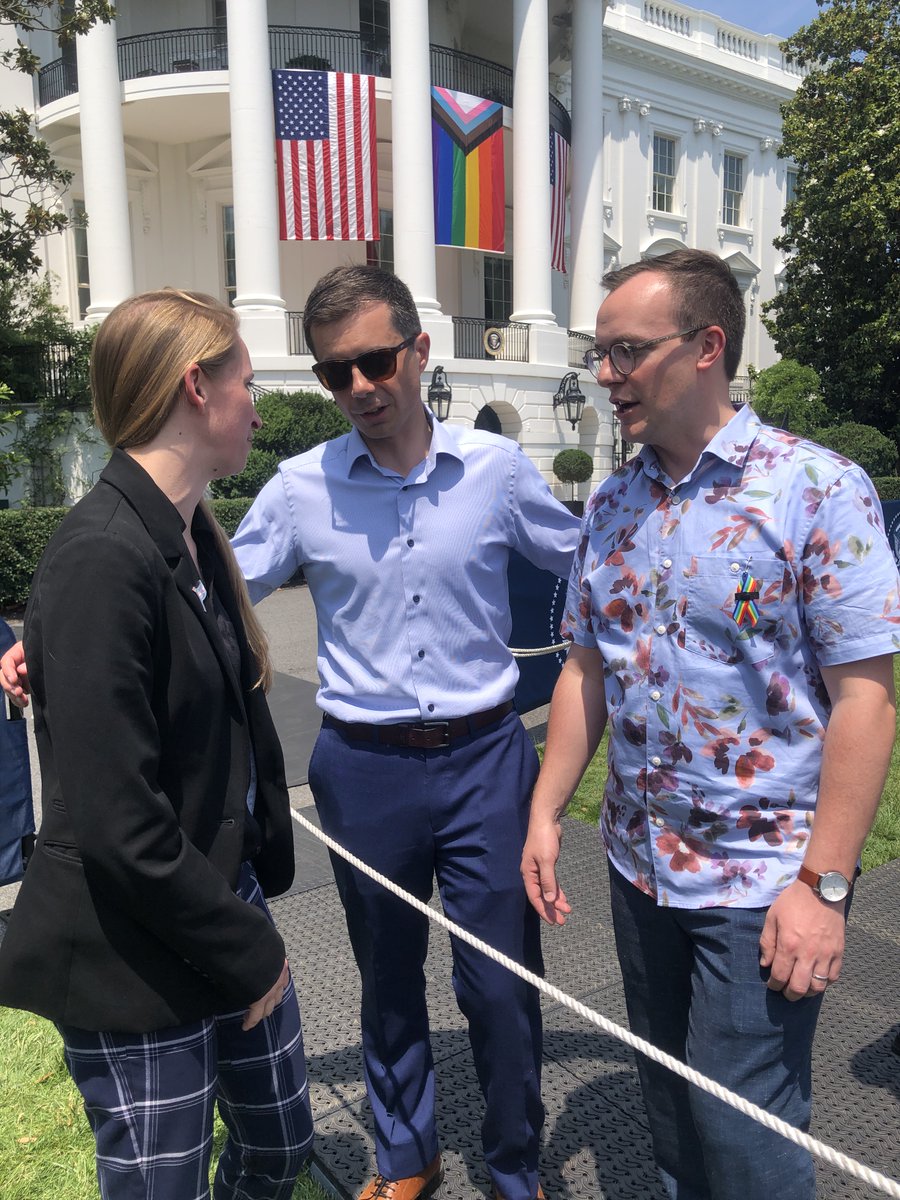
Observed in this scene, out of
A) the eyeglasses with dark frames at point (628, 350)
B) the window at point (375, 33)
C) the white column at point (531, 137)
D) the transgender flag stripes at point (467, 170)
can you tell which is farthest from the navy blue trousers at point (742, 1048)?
the window at point (375, 33)

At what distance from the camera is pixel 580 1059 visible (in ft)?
10.2

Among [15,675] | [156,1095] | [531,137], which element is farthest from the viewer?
[531,137]

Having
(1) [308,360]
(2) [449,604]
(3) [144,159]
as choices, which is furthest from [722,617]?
(3) [144,159]

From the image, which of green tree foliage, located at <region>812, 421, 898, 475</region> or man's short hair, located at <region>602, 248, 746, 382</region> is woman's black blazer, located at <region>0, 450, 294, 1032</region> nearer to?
man's short hair, located at <region>602, 248, 746, 382</region>

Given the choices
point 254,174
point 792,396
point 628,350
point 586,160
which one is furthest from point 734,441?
point 586,160

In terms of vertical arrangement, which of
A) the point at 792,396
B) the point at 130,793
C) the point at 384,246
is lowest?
the point at 130,793

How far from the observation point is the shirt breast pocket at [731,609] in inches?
68.3

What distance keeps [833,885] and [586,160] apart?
25.2 meters

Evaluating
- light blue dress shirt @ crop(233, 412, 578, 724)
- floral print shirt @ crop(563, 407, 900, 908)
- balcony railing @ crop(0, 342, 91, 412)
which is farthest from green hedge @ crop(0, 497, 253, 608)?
floral print shirt @ crop(563, 407, 900, 908)

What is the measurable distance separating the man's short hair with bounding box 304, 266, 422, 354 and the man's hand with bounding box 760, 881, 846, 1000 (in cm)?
157

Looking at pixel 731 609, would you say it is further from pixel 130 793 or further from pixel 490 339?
pixel 490 339

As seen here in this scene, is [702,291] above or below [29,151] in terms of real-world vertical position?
below

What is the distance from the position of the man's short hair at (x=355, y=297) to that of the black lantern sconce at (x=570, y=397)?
20.2 m

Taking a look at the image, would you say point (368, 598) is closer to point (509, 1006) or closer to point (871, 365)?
point (509, 1006)
